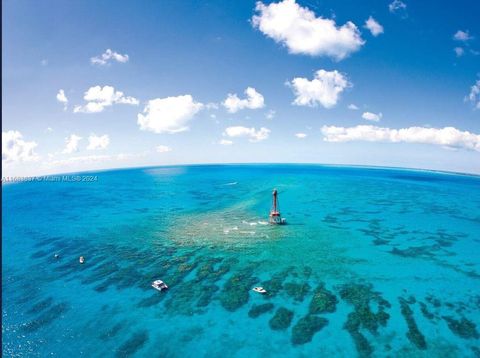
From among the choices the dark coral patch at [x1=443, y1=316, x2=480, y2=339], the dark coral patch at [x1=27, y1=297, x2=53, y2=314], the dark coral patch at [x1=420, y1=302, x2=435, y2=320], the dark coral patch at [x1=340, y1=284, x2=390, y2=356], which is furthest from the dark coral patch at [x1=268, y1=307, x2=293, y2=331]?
the dark coral patch at [x1=27, y1=297, x2=53, y2=314]

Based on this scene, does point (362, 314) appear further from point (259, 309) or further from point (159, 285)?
point (159, 285)

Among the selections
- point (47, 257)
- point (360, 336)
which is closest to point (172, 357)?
point (360, 336)

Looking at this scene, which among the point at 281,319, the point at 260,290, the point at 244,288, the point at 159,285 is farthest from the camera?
the point at 244,288

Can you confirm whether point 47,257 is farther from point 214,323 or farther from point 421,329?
point 421,329

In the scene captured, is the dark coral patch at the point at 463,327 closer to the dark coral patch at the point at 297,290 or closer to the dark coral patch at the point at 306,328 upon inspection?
the dark coral patch at the point at 306,328

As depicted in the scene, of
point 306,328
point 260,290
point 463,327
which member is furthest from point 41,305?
point 463,327

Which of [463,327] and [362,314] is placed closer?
[463,327]

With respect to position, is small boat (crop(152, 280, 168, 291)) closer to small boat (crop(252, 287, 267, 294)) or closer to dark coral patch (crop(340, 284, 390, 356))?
small boat (crop(252, 287, 267, 294))

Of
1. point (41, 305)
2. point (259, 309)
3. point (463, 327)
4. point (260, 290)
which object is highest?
point (260, 290)
